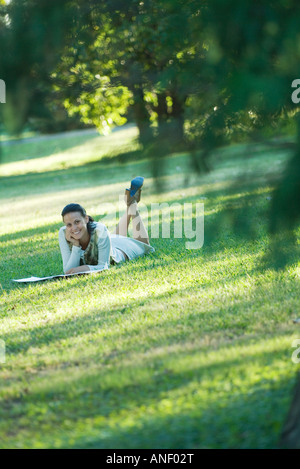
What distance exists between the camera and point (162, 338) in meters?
4.33

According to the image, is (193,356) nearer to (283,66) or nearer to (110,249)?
(283,66)

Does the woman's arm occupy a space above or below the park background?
above

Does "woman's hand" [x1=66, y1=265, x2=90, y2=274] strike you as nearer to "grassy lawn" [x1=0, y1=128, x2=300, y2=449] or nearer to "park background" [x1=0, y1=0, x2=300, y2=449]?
"grassy lawn" [x1=0, y1=128, x2=300, y2=449]

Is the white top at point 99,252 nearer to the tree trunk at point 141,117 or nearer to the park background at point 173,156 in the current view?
the park background at point 173,156

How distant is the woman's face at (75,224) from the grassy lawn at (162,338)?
1.62 ft

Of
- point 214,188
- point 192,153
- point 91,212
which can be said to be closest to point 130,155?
point 192,153

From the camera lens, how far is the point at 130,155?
3061 mm

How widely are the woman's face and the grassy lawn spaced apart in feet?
1.62

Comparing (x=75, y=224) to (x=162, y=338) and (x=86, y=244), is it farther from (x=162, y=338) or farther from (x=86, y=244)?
(x=162, y=338)

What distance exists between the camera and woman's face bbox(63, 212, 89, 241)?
262 inches

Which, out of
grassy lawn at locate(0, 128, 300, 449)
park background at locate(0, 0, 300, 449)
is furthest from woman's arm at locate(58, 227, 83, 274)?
park background at locate(0, 0, 300, 449)

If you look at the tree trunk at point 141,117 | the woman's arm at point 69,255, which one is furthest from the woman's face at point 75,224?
the tree trunk at point 141,117

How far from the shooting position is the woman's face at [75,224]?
6664 millimetres

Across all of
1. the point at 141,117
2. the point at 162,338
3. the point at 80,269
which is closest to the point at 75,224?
the point at 80,269
